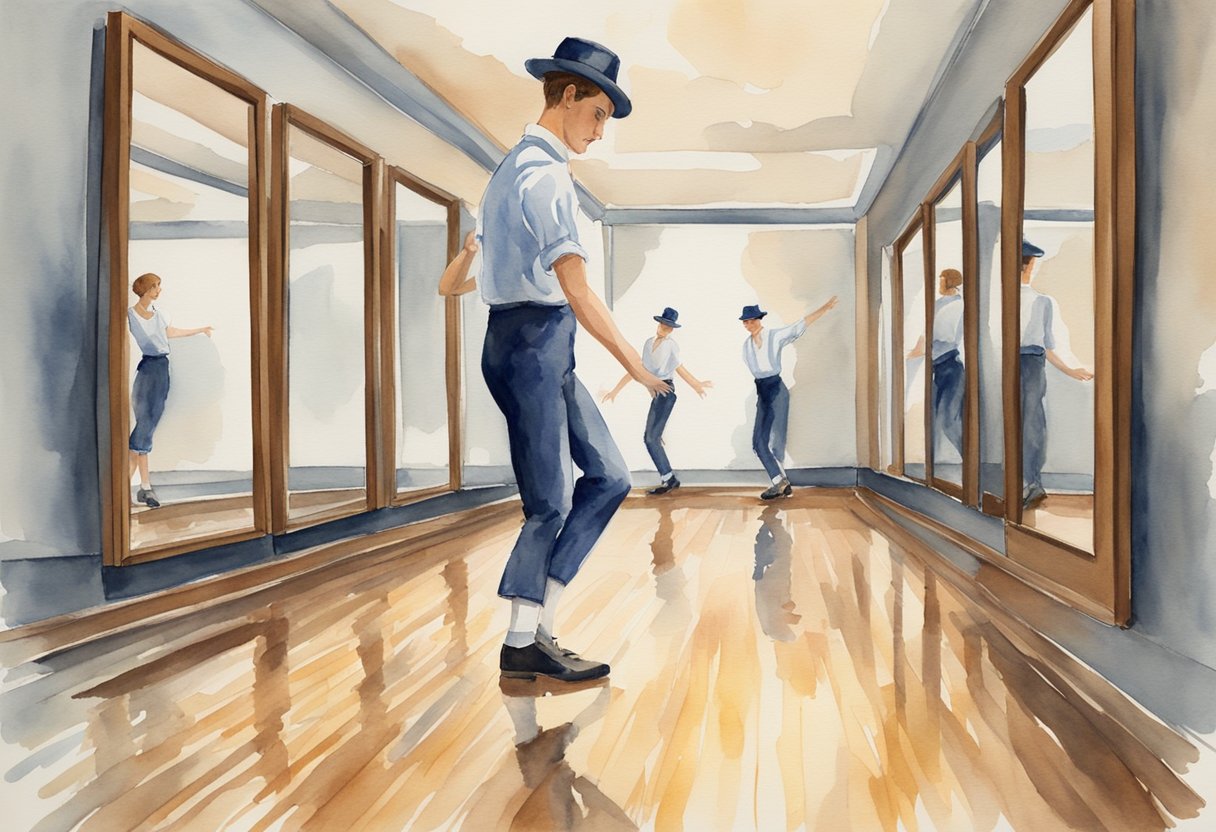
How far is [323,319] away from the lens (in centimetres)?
431

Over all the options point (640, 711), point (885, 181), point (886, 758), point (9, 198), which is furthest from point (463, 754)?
point (885, 181)

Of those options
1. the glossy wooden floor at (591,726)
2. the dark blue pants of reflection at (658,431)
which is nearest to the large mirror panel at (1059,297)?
the glossy wooden floor at (591,726)

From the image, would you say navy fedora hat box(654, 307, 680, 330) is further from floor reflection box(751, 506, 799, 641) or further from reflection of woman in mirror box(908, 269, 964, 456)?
reflection of woman in mirror box(908, 269, 964, 456)

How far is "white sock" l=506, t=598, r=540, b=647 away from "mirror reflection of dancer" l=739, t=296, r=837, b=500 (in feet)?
18.1

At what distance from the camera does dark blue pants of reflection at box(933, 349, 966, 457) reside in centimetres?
447

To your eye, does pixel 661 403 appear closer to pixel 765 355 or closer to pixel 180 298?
pixel 765 355

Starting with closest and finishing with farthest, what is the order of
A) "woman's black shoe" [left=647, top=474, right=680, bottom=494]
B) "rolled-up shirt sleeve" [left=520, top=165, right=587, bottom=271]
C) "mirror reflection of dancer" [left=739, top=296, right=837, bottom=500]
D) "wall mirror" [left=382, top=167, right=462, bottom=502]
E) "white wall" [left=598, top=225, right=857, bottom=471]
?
1. "rolled-up shirt sleeve" [left=520, top=165, right=587, bottom=271]
2. "wall mirror" [left=382, top=167, right=462, bottom=502]
3. "mirror reflection of dancer" [left=739, top=296, right=837, bottom=500]
4. "woman's black shoe" [left=647, top=474, right=680, bottom=494]
5. "white wall" [left=598, top=225, right=857, bottom=471]

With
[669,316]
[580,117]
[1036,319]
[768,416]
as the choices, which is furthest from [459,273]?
[669,316]

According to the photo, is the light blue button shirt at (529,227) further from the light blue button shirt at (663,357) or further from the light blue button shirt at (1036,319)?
the light blue button shirt at (663,357)

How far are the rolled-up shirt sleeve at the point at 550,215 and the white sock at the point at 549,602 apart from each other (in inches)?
31.0

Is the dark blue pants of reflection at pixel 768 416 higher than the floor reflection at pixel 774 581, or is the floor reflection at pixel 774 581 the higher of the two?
the dark blue pants of reflection at pixel 768 416

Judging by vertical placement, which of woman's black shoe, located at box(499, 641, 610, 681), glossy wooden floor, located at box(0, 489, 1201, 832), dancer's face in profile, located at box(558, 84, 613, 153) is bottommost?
glossy wooden floor, located at box(0, 489, 1201, 832)

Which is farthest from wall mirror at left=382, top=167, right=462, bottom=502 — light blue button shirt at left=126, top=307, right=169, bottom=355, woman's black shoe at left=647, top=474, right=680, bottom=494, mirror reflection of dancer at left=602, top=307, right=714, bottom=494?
woman's black shoe at left=647, top=474, right=680, bottom=494

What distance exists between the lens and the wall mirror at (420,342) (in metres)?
5.11
